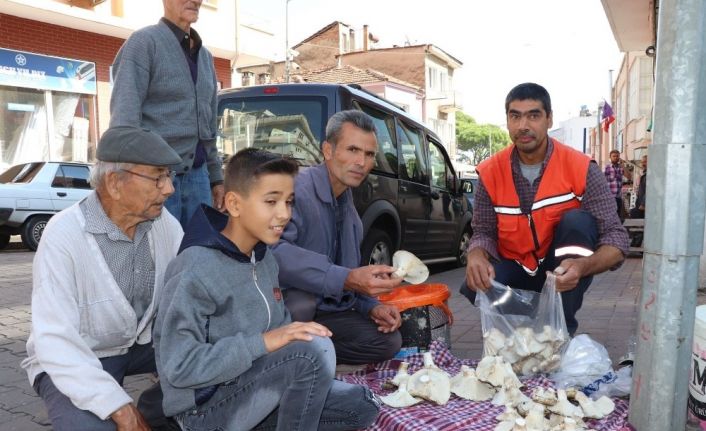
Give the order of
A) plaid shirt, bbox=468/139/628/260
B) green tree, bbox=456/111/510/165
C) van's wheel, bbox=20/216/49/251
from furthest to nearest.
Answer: green tree, bbox=456/111/510/165, van's wheel, bbox=20/216/49/251, plaid shirt, bbox=468/139/628/260

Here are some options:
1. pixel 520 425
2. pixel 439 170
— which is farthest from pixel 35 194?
pixel 520 425

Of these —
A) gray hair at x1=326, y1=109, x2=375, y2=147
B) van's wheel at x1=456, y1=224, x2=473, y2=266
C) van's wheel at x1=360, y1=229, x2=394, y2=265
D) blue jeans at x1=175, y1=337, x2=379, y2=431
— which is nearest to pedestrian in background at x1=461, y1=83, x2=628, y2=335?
gray hair at x1=326, y1=109, x2=375, y2=147

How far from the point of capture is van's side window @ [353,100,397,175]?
6.38m

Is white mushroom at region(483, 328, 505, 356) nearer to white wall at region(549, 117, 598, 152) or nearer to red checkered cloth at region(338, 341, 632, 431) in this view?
red checkered cloth at region(338, 341, 632, 431)

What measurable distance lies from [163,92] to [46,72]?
43.3 ft

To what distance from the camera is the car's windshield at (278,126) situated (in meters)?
5.66

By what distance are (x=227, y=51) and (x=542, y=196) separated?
16573 millimetres

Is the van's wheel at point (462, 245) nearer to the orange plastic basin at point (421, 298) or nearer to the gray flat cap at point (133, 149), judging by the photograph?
the orange plastic basin at point (421, 298)

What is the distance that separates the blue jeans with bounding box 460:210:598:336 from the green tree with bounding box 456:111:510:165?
96752mm

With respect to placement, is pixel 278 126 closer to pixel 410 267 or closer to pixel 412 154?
pixel 412 154

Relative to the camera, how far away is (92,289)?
2.45 m

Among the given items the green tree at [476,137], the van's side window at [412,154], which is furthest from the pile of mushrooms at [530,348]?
the green tree at [476,137]

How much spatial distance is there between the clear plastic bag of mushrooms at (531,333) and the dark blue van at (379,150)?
2613 millimetres

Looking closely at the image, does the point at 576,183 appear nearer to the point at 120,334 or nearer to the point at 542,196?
the point at 542,196
